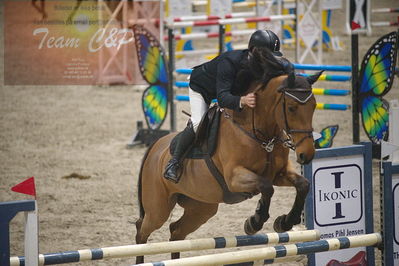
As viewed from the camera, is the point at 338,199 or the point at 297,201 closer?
the point at 297,201

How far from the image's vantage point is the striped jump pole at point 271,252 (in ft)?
13.1

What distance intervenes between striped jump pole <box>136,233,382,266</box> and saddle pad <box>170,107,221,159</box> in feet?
2.73

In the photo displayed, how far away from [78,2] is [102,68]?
129cm

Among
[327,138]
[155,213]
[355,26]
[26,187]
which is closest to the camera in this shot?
[26,187]

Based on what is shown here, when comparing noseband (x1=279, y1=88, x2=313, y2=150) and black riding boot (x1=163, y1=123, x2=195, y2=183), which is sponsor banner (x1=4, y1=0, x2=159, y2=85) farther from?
noseband (x1=279, y1=88, x2=313, y2=150)

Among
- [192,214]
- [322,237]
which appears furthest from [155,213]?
[322,237]

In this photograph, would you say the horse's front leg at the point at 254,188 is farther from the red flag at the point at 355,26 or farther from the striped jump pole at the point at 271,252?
the red flag at the point at 355,26

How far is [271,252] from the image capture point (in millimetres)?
4184

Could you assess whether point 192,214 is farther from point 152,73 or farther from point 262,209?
point 152,73

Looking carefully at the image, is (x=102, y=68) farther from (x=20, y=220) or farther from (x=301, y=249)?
(x=301, y=249)

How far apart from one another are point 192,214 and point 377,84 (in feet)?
12.1

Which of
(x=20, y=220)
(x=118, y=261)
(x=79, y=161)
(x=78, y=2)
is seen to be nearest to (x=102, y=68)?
(x=78, y=2)

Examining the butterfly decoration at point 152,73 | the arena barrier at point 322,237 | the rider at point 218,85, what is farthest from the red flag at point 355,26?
the rider at point 218,85

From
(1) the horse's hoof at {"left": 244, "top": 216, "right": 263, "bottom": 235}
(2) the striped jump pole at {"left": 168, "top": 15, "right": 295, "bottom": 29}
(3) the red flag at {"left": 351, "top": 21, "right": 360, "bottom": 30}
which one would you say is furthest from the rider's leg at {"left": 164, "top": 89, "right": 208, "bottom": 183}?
(2) the striped jump pole at {"left": 168, "top": 15, "right": 295, "bottom": 29}
